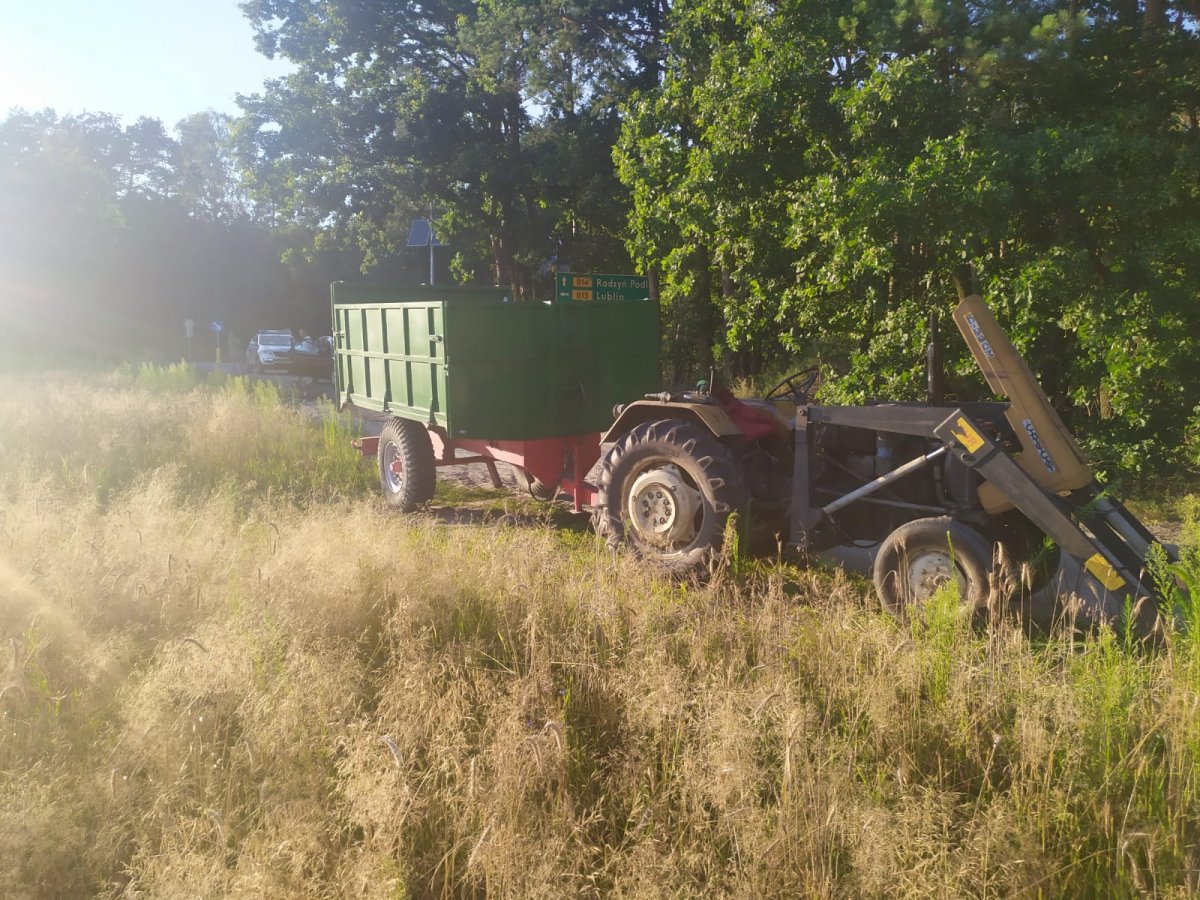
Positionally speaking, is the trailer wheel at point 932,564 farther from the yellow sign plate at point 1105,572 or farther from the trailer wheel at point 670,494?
the trailer wheel at point 670,494

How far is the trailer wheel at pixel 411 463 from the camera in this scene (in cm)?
853

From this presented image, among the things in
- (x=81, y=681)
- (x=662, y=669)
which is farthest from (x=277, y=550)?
(x=662, y=669)

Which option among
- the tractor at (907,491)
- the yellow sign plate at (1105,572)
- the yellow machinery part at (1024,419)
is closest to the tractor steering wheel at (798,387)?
the tractor at (907,491)

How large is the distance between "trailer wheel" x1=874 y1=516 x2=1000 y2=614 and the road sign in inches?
216

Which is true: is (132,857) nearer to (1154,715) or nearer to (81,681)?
(81,681)

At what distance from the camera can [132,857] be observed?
2842mm

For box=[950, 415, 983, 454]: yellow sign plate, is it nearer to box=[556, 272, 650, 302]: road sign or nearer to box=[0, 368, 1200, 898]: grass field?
box=[0, 368, 1200, 898]: grass field

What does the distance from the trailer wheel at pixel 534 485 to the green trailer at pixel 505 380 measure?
2 centimetres

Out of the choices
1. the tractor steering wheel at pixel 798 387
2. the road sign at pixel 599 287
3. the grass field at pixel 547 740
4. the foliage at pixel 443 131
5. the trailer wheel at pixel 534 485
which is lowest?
the grass field at pixel 547 740

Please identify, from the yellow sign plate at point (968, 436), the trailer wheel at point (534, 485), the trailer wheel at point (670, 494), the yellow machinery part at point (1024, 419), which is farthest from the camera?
the trailer wheel at point (534, 485)

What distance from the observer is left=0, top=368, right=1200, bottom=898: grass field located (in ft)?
8.66

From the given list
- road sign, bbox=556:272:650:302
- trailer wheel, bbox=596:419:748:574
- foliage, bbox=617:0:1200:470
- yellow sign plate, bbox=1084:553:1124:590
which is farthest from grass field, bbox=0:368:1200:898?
foliage, bbox=617:0:1200:470

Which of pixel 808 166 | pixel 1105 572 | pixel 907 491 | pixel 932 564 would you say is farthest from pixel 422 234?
pixel 1105 572

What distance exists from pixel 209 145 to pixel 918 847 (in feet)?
234
